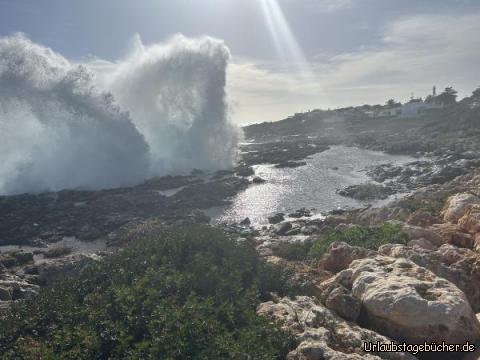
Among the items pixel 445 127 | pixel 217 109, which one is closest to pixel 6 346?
pixel 217 109

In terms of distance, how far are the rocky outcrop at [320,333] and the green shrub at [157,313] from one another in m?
0.36

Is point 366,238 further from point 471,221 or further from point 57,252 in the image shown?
point 57,252

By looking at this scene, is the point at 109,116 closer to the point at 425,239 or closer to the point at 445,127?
the point at 425,239

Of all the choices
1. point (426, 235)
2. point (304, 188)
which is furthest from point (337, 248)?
point (304, 188)

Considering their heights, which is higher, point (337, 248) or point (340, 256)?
point (337, 248)

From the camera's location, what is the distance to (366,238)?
13195mm

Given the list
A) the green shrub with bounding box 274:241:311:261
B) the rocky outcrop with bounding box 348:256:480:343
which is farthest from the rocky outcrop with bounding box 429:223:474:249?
the green shrub with bounding box 274:241:311:261

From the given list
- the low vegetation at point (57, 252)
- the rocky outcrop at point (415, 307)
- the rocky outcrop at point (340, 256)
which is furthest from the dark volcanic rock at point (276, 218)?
the rocky outcrop at point (415, 307)

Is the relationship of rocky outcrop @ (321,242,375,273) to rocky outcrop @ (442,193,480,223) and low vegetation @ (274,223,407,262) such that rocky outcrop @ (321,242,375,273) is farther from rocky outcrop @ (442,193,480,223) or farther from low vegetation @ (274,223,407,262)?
rocky outcrop @ (442,193,480,223)

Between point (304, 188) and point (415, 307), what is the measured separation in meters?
26.5

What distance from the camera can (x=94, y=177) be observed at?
3603 centimetres

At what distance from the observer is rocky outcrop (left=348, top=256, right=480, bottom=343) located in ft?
22.5

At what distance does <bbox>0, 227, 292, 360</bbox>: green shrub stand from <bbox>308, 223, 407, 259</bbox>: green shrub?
3.67m

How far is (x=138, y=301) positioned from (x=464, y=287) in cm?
725
